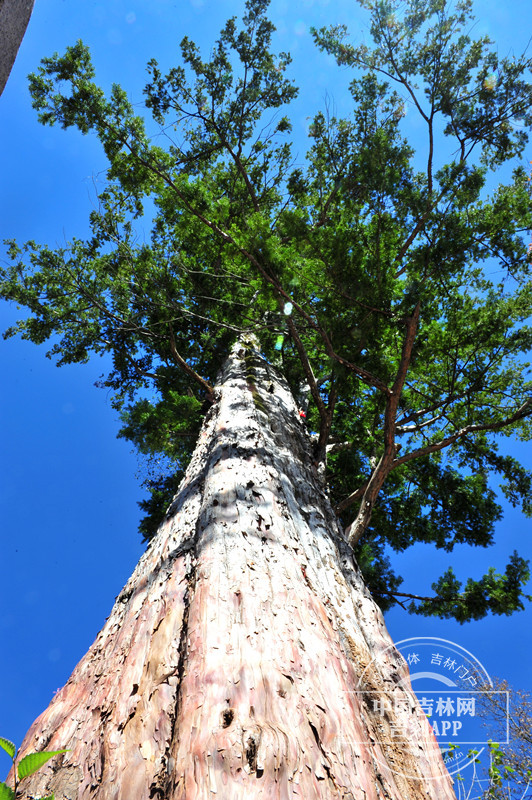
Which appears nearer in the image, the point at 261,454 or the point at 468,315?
the point at 261,454

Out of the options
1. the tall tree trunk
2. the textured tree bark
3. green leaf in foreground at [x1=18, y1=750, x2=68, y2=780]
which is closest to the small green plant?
green leaf in foreground at [x1=18, y1=750, x2=68, y2=780]

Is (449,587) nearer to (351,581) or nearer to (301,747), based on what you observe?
(351,581)

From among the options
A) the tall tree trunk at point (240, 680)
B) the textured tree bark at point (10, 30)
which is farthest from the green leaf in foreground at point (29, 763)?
the textured tree bark at point (10, 30)

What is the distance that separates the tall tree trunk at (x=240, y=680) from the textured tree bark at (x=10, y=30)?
2.11 meters

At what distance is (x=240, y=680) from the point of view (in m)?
1.42

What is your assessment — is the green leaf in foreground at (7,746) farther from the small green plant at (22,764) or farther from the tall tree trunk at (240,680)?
the tall tree trunk at (240,680)

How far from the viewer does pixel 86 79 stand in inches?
221

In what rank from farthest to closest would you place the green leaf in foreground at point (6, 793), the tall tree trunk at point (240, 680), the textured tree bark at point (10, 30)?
the textured tree bark at point (10, 30) → the tall tree trunk at point (240, 680) → the green leaf in foreground at point (6, 793)

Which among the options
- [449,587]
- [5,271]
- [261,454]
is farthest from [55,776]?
[5,271]

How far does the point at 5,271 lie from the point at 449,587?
805 cm

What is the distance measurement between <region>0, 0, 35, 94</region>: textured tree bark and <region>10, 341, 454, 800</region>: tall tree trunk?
6.91ft

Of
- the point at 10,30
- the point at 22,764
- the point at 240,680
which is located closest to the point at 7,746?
the point at 22,764

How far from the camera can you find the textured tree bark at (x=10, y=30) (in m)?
1.56

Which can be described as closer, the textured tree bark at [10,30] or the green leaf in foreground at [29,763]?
the green leaf in foreground at [29,763]
